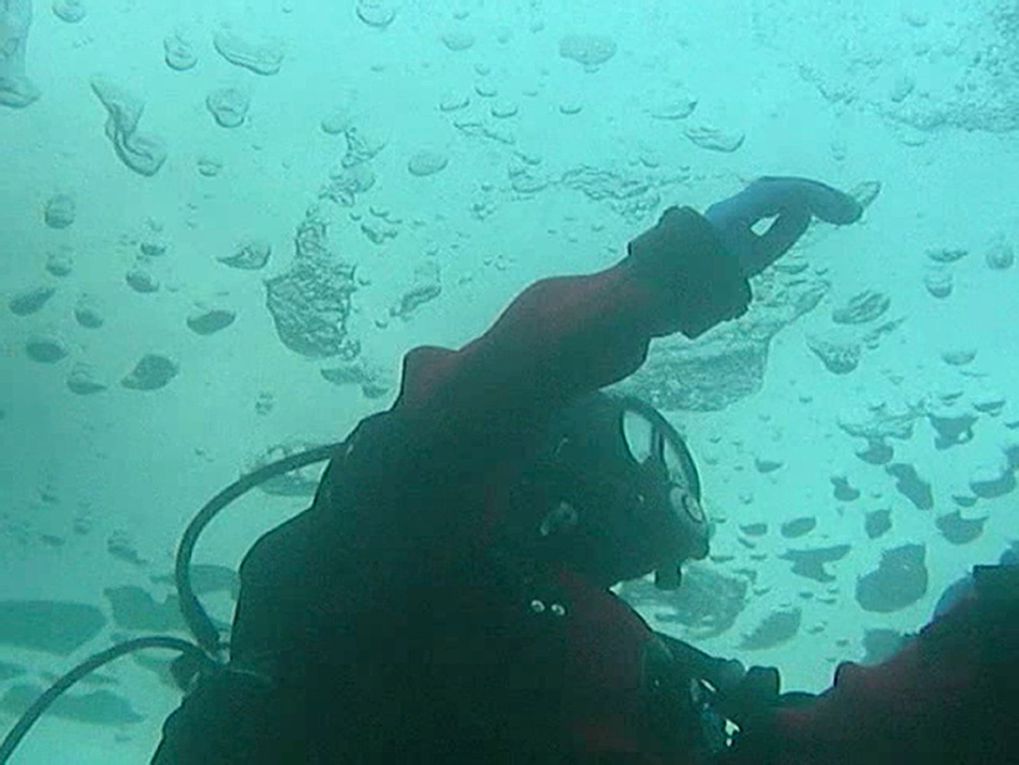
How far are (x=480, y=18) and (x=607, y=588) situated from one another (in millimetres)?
7303

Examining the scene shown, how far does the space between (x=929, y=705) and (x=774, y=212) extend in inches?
55.9

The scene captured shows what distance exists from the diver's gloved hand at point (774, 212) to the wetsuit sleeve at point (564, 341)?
119mm

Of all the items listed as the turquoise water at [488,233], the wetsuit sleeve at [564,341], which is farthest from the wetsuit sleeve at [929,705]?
the turquoise water at [488,233]

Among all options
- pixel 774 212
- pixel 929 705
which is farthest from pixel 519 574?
pixel 774 212

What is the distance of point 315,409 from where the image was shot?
13.9 metres

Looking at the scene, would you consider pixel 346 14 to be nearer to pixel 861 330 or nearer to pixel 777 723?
pixel 861 330

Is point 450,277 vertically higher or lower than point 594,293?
higher

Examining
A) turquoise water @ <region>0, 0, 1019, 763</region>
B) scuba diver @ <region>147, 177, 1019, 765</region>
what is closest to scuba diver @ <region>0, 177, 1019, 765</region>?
scuba diver @ <region>147, 177, 1019, 765</region>

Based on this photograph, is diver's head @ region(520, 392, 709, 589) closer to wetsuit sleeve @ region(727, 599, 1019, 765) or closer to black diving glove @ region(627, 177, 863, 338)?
black diving glove @ region(627, 177, 863, 338)

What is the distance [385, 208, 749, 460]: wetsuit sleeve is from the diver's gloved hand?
0.39 feet

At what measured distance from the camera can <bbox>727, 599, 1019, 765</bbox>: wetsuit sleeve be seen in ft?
6.70

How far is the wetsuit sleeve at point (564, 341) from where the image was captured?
9.06 feet

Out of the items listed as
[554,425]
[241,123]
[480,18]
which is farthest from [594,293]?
[241,123]

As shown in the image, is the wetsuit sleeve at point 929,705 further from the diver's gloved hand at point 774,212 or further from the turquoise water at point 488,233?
the turquoise water at point 488,233
